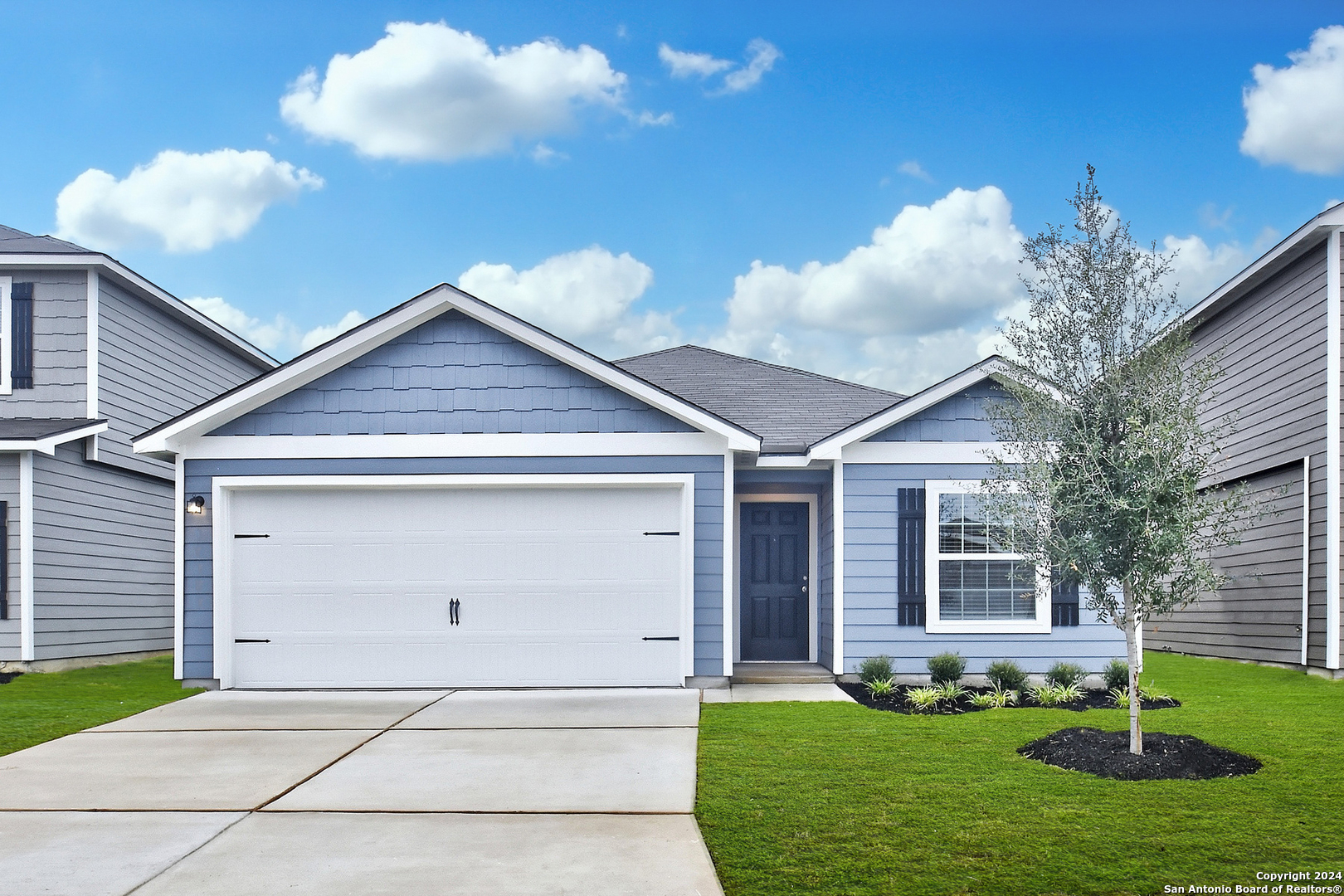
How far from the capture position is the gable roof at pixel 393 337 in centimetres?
1039

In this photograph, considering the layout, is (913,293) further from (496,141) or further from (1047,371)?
(1047,371)

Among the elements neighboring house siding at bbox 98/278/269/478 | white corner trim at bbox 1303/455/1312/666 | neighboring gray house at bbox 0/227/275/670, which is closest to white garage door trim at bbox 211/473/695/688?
neighboring gray house at bbox 0/227/275/670

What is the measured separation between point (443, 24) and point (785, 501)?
936 centimetres

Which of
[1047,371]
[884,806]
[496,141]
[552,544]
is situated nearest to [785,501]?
[552,544]

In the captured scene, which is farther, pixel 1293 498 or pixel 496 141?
pixel 496 141

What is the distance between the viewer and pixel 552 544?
1073 cm

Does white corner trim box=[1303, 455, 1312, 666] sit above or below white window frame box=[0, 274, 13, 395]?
below

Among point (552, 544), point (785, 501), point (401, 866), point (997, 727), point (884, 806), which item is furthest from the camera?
point (785, 501)

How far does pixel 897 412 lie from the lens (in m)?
10.9

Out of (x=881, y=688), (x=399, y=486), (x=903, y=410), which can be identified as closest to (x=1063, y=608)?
(x=881, y=688)

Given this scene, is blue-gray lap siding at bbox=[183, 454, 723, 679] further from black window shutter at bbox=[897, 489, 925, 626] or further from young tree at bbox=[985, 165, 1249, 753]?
young tree at bbox=[985, 165, 1249, 753]

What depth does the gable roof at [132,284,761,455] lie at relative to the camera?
34.1 ft

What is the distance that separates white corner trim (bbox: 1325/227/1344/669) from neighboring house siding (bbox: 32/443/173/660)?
1515 centimetres

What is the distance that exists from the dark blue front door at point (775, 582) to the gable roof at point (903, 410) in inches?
70.4
